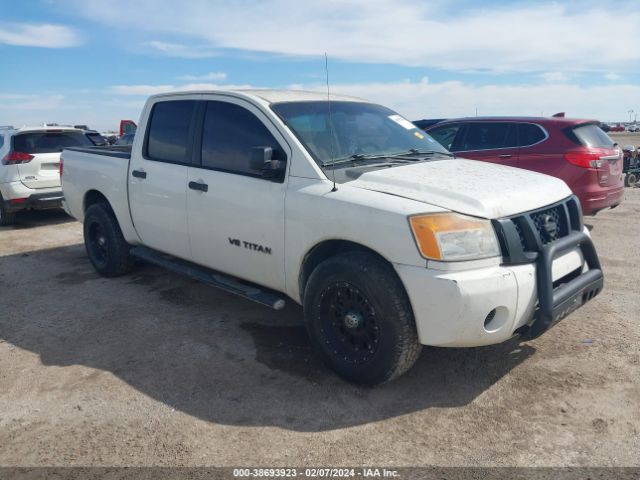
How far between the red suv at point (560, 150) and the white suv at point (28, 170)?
6769 mm

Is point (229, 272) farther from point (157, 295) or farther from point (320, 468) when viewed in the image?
point (320, 468)

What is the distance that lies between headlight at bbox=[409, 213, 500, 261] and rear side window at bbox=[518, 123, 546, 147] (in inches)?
202

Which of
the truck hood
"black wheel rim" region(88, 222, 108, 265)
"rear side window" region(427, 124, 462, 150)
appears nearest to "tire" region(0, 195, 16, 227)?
"black wheel rim" region(88, 222, 108, 265)

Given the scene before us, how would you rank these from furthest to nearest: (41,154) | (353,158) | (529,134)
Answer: (41,154) < (529,134) < (353,158)

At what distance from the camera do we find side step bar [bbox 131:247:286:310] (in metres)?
3.85

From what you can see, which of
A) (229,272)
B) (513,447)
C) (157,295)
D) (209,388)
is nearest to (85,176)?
(157,295)

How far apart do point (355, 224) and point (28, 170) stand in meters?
7.59

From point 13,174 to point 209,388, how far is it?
708 centimetres

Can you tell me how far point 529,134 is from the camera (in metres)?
7.59

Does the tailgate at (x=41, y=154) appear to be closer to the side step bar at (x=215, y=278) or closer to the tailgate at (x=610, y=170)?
the side step bar at (x=215, y=278)

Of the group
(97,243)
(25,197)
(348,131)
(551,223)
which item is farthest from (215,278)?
(25,197)

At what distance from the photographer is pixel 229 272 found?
425cm

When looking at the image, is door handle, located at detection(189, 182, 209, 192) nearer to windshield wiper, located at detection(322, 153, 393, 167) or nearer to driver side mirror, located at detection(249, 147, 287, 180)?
driver side mirror, located at detection(249, 147, 287, 180)

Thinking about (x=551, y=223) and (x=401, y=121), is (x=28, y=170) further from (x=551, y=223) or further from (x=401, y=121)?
(x=551, y=223)
